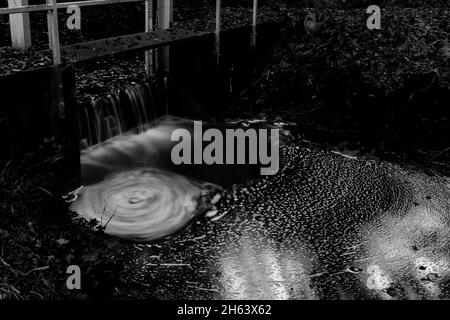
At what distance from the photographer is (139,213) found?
5.14 meters

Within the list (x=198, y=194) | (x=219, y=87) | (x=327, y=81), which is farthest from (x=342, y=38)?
(x=198, y=194)

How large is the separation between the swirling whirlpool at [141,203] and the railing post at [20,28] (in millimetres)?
1506

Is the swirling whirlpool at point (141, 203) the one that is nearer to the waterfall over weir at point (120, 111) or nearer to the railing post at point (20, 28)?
the waterfall over weir at point (120, 111)

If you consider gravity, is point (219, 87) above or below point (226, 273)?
above

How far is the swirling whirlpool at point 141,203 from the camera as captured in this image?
191 inches

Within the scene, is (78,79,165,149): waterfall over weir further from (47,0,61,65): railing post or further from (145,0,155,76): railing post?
(47,0,61,65): railing post

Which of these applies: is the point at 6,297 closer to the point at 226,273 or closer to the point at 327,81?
the point at 226,273

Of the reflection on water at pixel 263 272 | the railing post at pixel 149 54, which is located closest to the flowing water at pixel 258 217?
the reflection on water at pixel 263 272

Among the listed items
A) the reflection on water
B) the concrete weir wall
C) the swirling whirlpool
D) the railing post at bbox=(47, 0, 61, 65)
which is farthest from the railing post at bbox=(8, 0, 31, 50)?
the reflection on water

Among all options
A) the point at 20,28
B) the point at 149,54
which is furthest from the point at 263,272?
the point at 149,54

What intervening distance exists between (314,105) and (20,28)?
4248mm

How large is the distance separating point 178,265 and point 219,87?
12.4 feet
